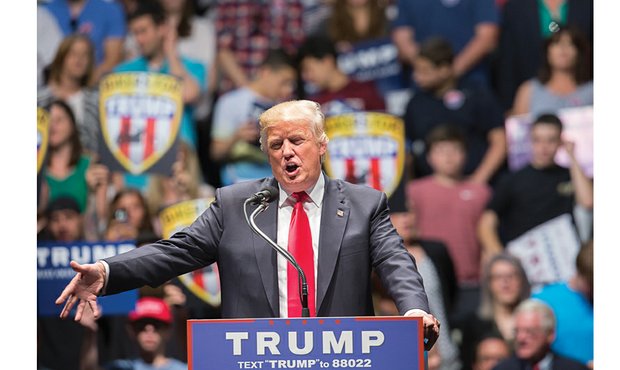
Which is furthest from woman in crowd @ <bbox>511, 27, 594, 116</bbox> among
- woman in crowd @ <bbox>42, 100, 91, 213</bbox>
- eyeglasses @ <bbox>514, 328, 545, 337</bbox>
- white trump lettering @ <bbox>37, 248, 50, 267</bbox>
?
white trump lettering @ <bbox>37, 248, 50, 267</bbox>

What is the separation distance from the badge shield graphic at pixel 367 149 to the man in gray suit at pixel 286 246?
414 centimetres

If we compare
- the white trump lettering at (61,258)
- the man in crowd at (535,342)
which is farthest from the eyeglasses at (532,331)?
the white trump lettering at (61,258)

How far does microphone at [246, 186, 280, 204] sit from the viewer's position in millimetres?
3426

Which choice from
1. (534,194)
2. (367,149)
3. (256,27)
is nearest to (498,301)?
(534,194)

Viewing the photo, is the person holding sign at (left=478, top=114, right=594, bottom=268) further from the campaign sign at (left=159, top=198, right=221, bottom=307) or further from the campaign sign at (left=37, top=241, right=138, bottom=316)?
the campaign sign at (left=37, top=241, right=138, bottom=316)

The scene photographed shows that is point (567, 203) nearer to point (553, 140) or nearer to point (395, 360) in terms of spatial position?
point (553, 140)

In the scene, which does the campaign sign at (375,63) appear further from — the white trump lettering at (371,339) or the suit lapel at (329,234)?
the white trump lettering at (371,339)

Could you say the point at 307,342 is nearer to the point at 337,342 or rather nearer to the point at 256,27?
the point at 337,342

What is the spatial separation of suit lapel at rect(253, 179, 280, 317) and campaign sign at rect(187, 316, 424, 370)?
0.83 feet

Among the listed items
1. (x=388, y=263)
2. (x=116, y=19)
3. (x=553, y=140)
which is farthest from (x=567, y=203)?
(x=388, y=263)

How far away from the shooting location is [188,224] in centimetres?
777

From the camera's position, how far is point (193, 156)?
788cm

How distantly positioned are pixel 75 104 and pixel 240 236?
483 cm

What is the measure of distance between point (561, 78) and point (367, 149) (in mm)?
1369
